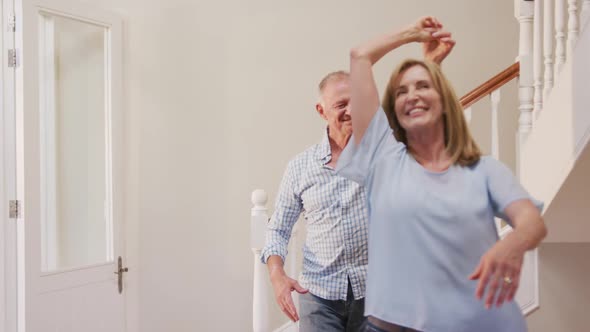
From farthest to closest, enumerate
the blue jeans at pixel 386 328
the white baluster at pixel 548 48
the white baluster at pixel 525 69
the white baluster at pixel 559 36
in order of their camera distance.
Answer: the white baluster at pixel 525 69, the white baluster at pixel 548 48, the white baluster at pixel 559 36, the blue jeans at pixel 386 328

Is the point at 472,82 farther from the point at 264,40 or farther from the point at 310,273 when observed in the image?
the point at 310,273

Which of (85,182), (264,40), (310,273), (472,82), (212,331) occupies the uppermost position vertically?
(264,40)

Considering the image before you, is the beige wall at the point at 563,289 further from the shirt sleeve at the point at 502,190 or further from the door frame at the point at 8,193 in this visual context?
the door frame at the point at 8,193

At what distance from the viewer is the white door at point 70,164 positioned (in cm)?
282

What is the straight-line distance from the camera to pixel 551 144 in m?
2.36

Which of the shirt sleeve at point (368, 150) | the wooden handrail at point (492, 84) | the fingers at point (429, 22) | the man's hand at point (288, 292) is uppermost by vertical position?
the wooden handrail at point (492, 84)

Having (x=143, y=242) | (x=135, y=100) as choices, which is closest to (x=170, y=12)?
(x=135, y=100)

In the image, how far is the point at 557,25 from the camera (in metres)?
2.36

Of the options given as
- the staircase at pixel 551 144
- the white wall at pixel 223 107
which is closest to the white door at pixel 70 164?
the white wall at pixel 223 107

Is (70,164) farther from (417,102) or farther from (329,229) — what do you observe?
(417,102)

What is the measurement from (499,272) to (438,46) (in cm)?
49

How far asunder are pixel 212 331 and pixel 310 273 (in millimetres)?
2246

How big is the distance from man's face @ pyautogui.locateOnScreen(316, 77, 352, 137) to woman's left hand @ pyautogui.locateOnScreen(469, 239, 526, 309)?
700 millimetres

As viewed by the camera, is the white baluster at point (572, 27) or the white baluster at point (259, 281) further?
the white baluster at point (259, 281)
